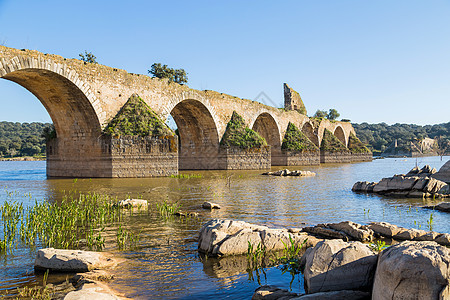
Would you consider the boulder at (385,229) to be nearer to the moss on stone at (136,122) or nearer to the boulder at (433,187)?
the boulder at (433,187)

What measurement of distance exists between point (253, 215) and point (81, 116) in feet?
50.8

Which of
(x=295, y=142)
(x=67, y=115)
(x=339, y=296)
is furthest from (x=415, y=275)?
(x=295, y=142)

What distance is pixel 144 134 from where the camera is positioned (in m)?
22.3

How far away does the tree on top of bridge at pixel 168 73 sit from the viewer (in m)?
47.5

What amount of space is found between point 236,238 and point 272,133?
37.3 m

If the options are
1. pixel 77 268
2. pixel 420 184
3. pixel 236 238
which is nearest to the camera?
pixel 77 268

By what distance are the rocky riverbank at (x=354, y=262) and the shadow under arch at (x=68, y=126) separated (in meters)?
16.5

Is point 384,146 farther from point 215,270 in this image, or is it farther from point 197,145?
point 215,270

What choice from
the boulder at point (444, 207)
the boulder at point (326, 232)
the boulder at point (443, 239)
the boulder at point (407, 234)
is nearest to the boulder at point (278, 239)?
the boulder at point (326, 232)

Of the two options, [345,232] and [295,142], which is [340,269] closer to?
[345,232]

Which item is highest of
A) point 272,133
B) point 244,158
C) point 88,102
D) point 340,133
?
point 340,133

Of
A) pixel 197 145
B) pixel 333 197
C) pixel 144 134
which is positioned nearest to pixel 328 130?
pixel 197 145

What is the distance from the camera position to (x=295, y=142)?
140 feet

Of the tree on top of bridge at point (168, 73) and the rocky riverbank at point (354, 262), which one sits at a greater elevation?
the tree on top of bridge at point (168, 73)
